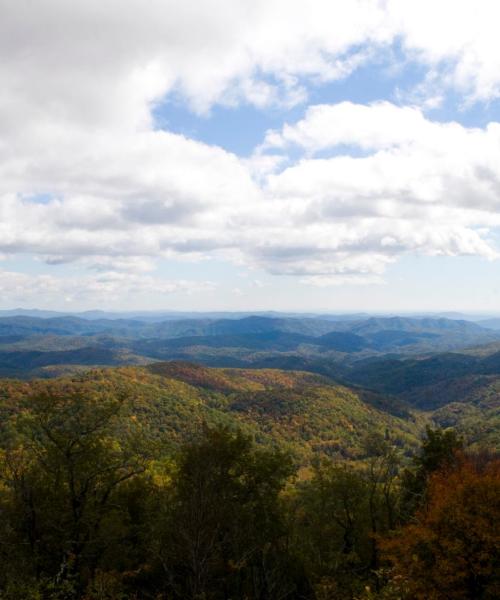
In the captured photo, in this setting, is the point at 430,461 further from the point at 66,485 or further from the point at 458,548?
the point at 66,485

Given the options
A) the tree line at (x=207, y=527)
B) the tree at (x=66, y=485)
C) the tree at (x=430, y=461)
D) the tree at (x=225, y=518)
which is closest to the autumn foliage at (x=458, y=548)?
the tree line at (x=207, y=527)

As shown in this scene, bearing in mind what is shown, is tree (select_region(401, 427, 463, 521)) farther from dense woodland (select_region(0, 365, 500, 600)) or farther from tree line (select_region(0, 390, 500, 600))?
tree line (select_region(0, 390, 500, 600))

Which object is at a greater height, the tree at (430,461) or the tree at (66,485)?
the tree at (66,485)

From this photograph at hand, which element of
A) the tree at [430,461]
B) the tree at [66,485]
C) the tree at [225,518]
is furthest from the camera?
the tree at [430,461]

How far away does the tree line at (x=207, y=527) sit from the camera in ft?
89.7

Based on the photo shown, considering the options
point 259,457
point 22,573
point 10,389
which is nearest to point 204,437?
point 259,457

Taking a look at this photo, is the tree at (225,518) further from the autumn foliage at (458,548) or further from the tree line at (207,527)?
the autumn foliage at (458,548)

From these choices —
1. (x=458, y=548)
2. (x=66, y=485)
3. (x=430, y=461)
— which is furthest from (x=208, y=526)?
(x=430, y=461)

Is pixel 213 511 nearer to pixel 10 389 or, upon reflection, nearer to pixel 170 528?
pixel 170 528

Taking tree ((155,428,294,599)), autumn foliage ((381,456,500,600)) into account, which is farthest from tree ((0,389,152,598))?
autumn foliage ((381,456,500,600))

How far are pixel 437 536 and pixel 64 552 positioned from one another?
2824 cm

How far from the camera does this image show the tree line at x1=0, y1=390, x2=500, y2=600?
89.7 ft

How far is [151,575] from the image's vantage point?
41.4m

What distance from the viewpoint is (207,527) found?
27.4 metres
